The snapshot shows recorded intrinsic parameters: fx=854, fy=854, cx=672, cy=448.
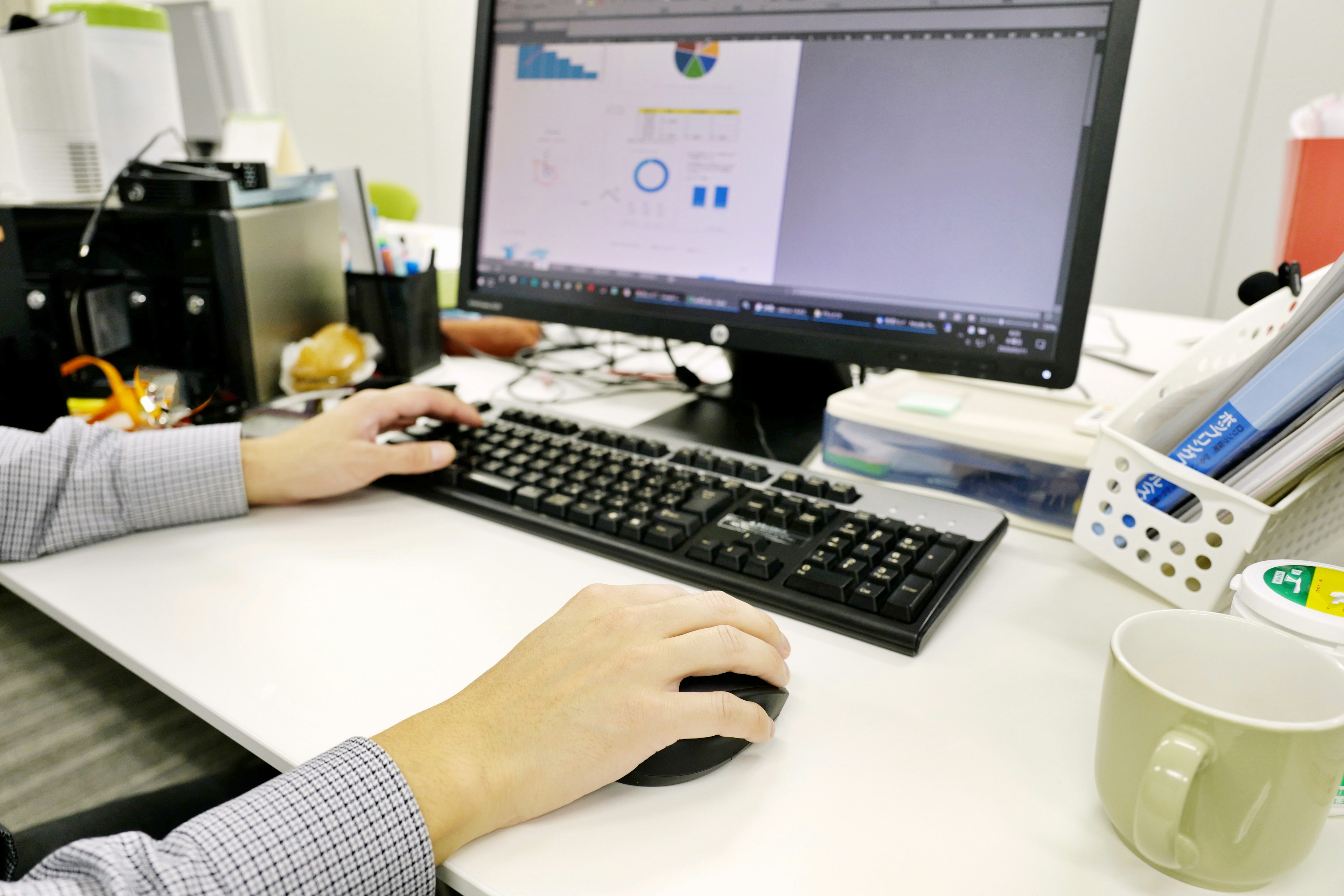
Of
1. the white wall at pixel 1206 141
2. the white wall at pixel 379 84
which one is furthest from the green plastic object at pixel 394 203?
the white wall at pixel 379 84

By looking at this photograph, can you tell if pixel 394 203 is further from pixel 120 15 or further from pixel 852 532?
pixel 852 532

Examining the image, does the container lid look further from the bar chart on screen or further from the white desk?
the bar chart on screen

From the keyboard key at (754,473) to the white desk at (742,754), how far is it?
137 mm

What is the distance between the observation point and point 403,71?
12.2ft

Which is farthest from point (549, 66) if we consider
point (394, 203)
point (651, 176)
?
point (394, 203)

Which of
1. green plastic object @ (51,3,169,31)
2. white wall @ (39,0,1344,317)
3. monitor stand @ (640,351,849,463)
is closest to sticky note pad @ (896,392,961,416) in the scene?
monitor stand @ (640,351,849,463)

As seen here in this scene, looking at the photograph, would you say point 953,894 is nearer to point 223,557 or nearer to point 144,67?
point 223,557

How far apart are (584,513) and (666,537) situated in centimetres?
8

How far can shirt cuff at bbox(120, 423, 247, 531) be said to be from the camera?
68cm

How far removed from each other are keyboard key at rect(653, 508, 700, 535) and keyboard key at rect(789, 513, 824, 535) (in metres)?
0.07

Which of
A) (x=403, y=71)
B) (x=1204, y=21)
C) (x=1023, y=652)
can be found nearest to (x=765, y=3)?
(x=1023, y=652)

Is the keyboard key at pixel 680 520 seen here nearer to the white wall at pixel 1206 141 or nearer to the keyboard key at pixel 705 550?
the keyboard key at pixel 705 550

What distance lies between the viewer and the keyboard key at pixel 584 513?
0.66 meters

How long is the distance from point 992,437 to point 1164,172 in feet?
7.42
